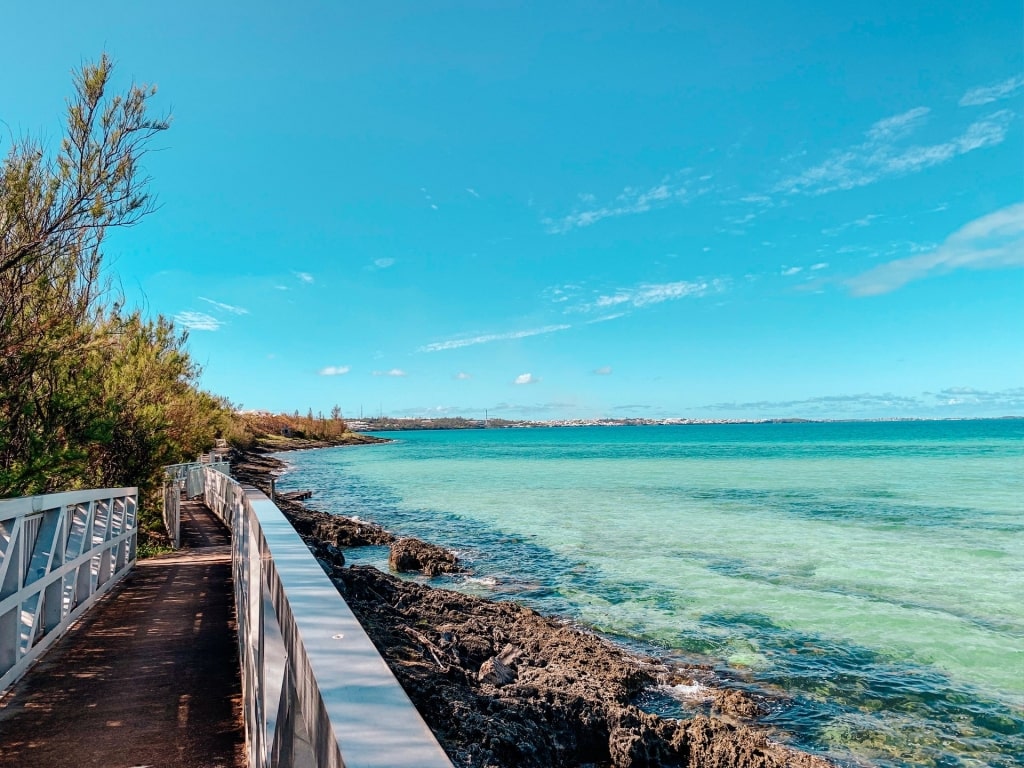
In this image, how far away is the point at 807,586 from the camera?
13.6m

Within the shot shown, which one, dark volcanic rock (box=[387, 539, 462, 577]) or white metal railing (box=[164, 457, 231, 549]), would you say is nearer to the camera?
white metal railing (box=[164, 457, 231, 549])

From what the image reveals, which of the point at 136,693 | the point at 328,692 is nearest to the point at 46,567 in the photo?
the point at 136,693

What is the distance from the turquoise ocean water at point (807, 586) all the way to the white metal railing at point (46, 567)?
640 cm

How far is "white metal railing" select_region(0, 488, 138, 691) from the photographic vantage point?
4.73m

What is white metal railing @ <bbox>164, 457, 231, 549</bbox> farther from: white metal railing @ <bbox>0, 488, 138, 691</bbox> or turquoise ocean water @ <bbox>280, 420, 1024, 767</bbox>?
turquoise ocean water @ <bbox>280, 420, 1024, 767</bbox>

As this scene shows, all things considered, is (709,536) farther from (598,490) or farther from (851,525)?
(598,490)

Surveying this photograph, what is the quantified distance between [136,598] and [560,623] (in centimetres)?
625

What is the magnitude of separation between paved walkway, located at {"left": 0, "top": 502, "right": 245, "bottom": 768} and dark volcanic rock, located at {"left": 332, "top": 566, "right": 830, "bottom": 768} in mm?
1411

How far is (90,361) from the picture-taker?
10164 mm

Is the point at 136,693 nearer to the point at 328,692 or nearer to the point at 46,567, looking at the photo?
the point at 46,567

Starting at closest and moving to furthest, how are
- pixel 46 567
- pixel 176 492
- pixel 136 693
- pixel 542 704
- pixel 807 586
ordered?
pixel 136 693
pixel 46 567
pixel 542 704
pixel 807 586
pixel 176 492

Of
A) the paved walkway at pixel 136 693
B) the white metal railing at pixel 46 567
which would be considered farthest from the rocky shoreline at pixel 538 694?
the white metal railing at pixel 46 567

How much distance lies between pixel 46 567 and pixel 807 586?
43.7 feet

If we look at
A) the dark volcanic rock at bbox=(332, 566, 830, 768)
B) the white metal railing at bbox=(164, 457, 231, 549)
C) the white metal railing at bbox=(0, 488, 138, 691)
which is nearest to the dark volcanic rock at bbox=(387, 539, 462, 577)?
the white metal railing at bbox=(164, 457, 231, 549)
